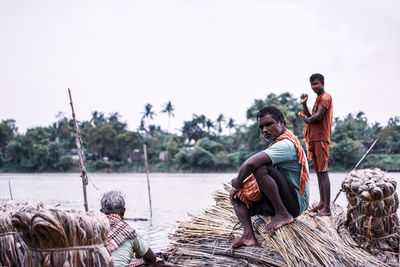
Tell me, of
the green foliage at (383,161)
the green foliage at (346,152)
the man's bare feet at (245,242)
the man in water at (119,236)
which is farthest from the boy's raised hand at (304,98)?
the green foliage at (346,152)

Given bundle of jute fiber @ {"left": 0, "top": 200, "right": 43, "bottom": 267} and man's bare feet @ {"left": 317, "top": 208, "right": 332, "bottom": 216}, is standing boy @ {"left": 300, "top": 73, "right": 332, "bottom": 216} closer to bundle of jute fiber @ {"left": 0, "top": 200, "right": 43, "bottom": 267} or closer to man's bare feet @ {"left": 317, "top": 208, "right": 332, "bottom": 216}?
man's bare feet @ {"left": 317, "top": 208, "right": 332, "bottom": 216}

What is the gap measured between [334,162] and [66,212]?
38363 mm

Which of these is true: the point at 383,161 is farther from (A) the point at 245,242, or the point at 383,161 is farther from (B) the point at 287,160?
(A) the point at 245,242

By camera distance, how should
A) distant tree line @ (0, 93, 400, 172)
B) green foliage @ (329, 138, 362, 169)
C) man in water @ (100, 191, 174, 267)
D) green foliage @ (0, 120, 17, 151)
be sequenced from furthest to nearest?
green foliage @ (0, 120, 17, 151) < distant tree line @ (0, 93, 400, 172) < green foliage @ (329, 138, 362, 169) < man in water @ (100, 191, 174, 267)

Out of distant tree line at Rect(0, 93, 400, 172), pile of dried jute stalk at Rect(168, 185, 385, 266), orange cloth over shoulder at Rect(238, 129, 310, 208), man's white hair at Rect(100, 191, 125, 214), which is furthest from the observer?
distant tree line at Rect(0, 93, 400, 172)

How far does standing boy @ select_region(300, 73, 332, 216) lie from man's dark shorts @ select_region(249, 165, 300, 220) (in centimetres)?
135

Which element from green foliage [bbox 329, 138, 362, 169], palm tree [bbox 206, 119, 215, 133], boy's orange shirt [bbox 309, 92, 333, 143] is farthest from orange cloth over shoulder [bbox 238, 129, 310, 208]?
palm tree [bbox 206, 119, 215, 133]

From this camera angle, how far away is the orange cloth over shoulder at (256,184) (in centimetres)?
334

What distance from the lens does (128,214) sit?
12.9 metres

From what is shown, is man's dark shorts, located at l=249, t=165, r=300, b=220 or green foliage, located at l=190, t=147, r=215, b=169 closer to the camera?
man's dark shorts, located at l=249, t=165, r=300, b=220

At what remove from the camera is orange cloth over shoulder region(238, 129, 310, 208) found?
3.34 meters

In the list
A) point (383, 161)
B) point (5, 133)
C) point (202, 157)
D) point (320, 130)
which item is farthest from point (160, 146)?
point (320, 130)

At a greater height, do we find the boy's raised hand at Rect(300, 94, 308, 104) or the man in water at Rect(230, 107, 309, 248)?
the boy's raised hand at Rect(300, 94, 308, 104)

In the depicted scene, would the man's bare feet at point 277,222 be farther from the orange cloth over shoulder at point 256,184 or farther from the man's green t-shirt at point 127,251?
the man's green t-shirt at point 127,251
